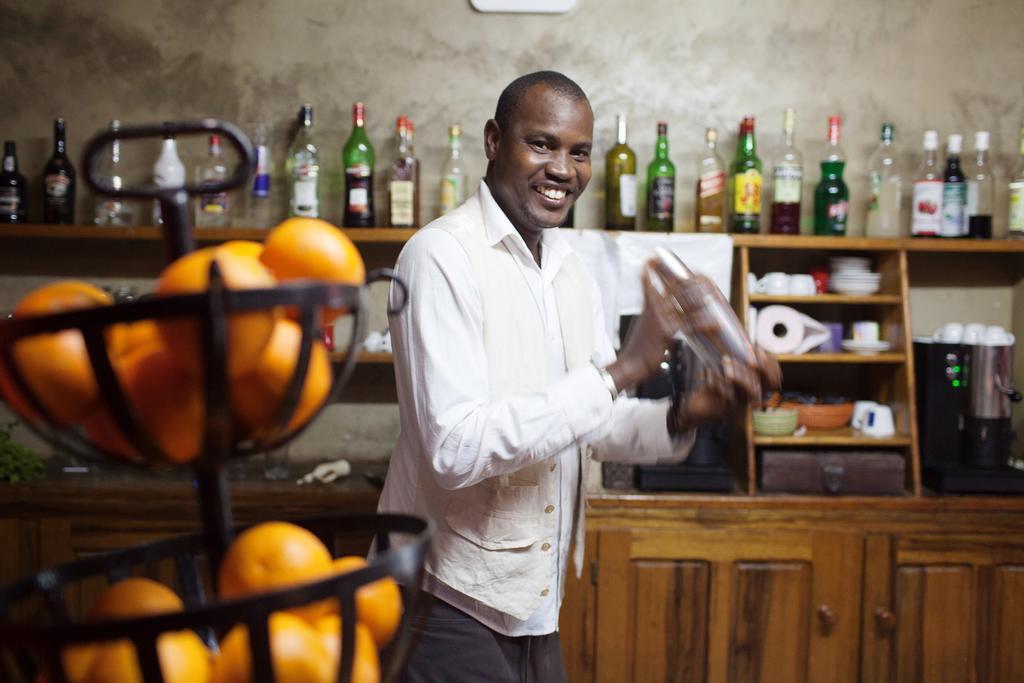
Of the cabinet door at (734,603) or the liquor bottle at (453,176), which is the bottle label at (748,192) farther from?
the cabinet door at (734,603)

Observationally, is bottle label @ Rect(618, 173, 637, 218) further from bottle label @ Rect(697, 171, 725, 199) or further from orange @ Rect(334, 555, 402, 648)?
orange @ Rect(334, 555, 402, 648)

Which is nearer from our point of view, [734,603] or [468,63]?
[734,603]

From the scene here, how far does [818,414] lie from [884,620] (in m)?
0.66

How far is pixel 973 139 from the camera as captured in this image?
322 centimetres

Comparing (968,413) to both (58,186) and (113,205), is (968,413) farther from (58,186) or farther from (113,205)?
(58,186)

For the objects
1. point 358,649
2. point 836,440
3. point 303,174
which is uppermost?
point 303,174

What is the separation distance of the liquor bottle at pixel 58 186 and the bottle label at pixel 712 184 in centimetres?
211

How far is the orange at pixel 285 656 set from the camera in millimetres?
524

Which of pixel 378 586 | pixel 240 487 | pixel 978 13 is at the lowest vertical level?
pixel 240 487

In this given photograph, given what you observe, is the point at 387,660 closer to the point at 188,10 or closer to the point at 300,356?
the point at 300,356

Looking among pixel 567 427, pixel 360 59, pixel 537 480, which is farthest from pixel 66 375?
pixel 360 59

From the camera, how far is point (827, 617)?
2709mm

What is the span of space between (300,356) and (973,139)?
329 centimetres

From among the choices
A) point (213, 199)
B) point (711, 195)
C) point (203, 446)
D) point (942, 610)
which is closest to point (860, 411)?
point (942, 610)
